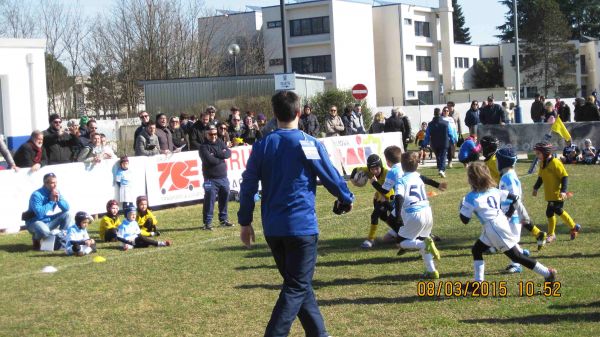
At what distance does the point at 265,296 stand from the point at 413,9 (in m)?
68.2

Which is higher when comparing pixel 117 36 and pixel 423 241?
pixel 117 36

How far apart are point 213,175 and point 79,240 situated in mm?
3052

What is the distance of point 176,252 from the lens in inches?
493

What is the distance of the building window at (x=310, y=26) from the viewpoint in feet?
226

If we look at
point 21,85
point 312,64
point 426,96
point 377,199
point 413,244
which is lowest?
point 413,244

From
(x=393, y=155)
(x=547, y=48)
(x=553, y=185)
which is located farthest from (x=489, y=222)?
(x=547, y=48)

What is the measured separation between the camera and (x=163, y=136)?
725 inches

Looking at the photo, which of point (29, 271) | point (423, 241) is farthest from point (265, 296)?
point (29, 271)

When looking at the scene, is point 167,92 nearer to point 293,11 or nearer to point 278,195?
point 293,11

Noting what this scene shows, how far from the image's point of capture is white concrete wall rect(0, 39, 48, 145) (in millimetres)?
27391

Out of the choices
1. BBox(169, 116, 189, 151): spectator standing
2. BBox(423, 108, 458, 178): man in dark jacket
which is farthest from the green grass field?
BBox(423, 108, 458, 178): man in dark jacket

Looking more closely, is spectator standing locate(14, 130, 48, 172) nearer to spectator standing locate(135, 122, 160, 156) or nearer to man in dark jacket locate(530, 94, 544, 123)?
spectator standing locate(135, 122, 160, 156)

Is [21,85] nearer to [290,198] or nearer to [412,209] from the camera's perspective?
[412,209]

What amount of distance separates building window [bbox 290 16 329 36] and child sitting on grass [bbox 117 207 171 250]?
56790 millimetres
